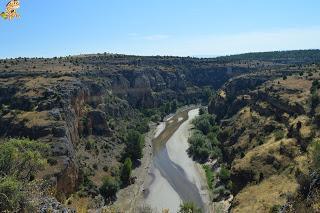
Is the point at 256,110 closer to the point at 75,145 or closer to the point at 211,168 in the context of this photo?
the point at 211,168

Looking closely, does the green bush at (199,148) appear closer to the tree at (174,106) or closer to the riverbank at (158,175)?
the riverbank at (158,175)

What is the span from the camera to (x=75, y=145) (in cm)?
7431

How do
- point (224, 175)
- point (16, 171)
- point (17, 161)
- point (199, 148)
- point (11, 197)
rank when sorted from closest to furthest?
point (11, 197) → point (16, 171) → point (17, 161) → point (224, 175) → point (199, 148)

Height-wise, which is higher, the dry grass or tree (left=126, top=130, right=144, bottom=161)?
the dry grass

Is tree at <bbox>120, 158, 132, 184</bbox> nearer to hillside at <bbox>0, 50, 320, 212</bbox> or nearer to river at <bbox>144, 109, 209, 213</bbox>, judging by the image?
hillside at <bbox>0, 50, 320, 212</bbox>

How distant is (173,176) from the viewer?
245 feet

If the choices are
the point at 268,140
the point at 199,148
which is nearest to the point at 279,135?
the point at 268,140

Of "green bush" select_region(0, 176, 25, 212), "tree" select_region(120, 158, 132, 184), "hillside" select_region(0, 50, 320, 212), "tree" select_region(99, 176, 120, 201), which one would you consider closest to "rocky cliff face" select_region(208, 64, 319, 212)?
"hillside" select_region(0, 50, 320, 212)

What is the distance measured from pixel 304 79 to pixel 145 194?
4260 centimetres

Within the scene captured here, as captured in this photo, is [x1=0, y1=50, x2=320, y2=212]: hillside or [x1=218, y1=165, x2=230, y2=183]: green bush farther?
[x1=218, y1=165, x2=230, y2=183]: green bush

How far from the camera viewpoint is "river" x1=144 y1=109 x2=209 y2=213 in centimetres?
6340

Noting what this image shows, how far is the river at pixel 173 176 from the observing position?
63.4m

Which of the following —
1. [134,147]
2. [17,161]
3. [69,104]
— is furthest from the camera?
[134,147]

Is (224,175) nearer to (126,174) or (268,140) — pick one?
(268,140)
